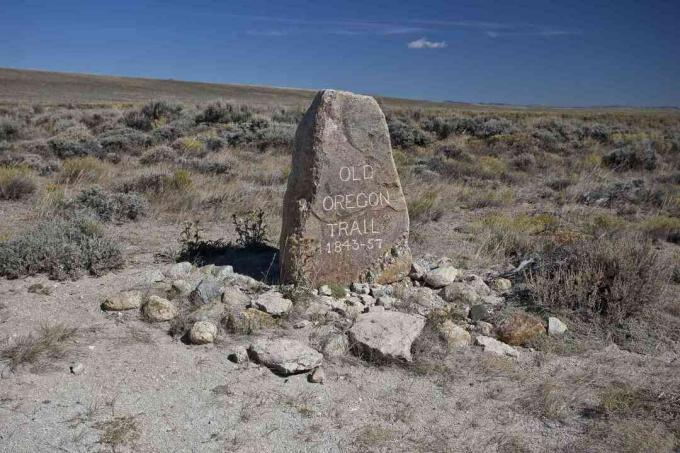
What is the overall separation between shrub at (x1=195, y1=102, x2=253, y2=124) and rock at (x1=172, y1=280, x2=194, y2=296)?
1670 centimetres

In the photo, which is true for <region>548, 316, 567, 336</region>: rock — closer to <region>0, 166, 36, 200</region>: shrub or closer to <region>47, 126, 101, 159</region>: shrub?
<region>0, 166, 36, 200</region>: shrub

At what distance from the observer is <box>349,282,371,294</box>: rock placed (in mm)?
5180

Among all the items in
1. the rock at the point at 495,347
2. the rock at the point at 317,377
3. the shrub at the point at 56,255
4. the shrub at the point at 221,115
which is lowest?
the rock at the point at 317,377

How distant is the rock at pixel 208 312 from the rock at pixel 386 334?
43.5 inches

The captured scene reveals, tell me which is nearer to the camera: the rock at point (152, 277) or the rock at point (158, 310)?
the rock at point (158, 310)

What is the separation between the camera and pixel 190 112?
2294 cm

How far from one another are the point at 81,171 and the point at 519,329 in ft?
29.0

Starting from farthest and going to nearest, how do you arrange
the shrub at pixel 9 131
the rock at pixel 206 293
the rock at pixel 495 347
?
the shrub at pixel 9 131
the rock at pixel 206 293
the rock at pixel 495 347

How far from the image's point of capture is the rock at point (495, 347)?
428 cm

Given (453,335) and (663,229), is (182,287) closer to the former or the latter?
(453,335)

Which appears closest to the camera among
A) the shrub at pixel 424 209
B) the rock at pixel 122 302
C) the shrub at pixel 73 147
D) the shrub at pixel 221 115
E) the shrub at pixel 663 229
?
the rock at pixel 122 302

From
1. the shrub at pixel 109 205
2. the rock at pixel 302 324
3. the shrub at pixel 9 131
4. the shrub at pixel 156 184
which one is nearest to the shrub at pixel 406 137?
the shrub at pixel 156 184

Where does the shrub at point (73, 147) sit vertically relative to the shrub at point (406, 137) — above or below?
below

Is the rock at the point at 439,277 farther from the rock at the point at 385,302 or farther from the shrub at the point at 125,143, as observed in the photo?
the shrub at the point at 125,143
